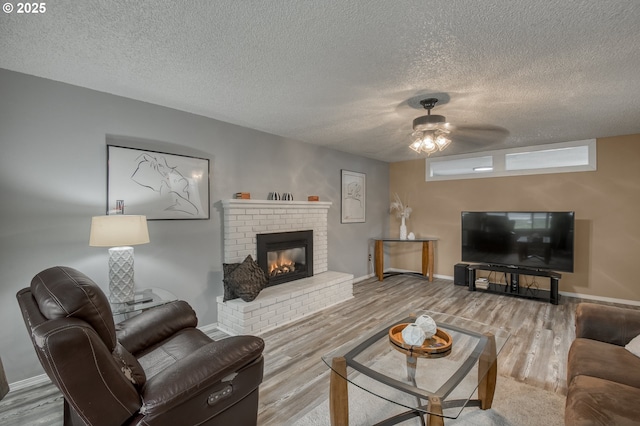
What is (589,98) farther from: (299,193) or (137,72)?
(137,72)

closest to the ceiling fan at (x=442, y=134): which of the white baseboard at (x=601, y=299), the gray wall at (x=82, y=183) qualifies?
the gray wall at (x=82, y=183)

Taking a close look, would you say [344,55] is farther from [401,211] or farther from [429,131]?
[401,211]

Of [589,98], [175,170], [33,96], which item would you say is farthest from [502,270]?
[33,96]

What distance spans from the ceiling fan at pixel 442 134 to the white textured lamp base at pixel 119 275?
2984 mm

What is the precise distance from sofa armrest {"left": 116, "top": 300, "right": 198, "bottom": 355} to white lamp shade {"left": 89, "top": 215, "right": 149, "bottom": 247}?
2.00ft

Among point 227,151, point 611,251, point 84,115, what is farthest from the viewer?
point 611,251

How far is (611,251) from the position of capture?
4371mm

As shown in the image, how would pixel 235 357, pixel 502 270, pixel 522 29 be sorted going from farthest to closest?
pixel 502 270
pixel 522 29
pixel 235 357

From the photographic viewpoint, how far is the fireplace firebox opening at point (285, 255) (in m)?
3.94

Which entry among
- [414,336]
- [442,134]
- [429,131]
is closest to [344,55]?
[429,131]

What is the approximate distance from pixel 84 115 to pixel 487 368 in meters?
3.69

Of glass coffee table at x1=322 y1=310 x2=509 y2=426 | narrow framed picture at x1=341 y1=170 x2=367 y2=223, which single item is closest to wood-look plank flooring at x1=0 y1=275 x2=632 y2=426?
glass coffee table at x1=322 y1=310 x2=509 y2=426

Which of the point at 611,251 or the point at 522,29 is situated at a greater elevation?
the point at 522,29

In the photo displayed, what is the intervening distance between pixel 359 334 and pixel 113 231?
8.29 feet
